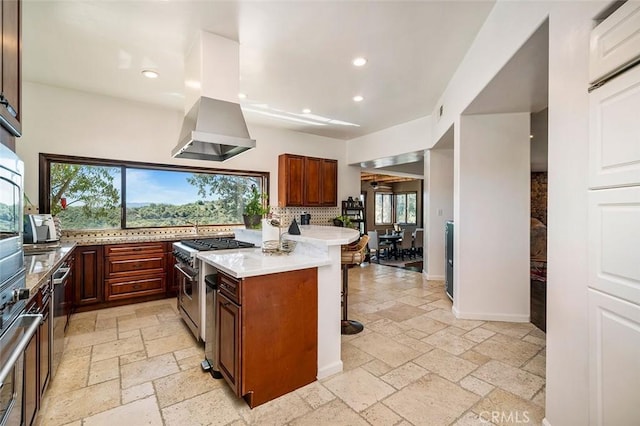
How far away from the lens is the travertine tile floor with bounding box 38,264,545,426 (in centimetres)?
185

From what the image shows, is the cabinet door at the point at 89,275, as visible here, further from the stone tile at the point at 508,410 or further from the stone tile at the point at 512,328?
the stone tile at the point at 512,328

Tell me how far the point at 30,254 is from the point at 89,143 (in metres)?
2.05

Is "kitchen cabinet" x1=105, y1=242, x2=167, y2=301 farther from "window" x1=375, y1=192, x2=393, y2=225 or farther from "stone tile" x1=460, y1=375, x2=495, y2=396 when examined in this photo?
"window" x1=375, y1=192, x2=393, y2=225

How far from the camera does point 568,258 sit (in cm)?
149

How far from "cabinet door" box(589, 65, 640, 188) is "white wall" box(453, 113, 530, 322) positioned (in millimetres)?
2158

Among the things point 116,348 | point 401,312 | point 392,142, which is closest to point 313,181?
point 392,142

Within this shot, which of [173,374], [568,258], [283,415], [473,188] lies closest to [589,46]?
[568,258]

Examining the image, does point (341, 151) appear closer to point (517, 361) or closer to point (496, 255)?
point (496, 255)

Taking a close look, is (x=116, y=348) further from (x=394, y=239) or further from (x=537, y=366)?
(x=394, y=239)

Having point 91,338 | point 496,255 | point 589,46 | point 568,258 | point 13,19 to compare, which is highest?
point 13,19

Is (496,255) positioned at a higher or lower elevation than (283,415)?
higher

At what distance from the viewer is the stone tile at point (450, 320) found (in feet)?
10.8

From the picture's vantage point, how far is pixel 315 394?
205cm

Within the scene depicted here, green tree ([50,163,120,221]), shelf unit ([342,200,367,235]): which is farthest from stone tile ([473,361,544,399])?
green tree ([50,163,120,221])
